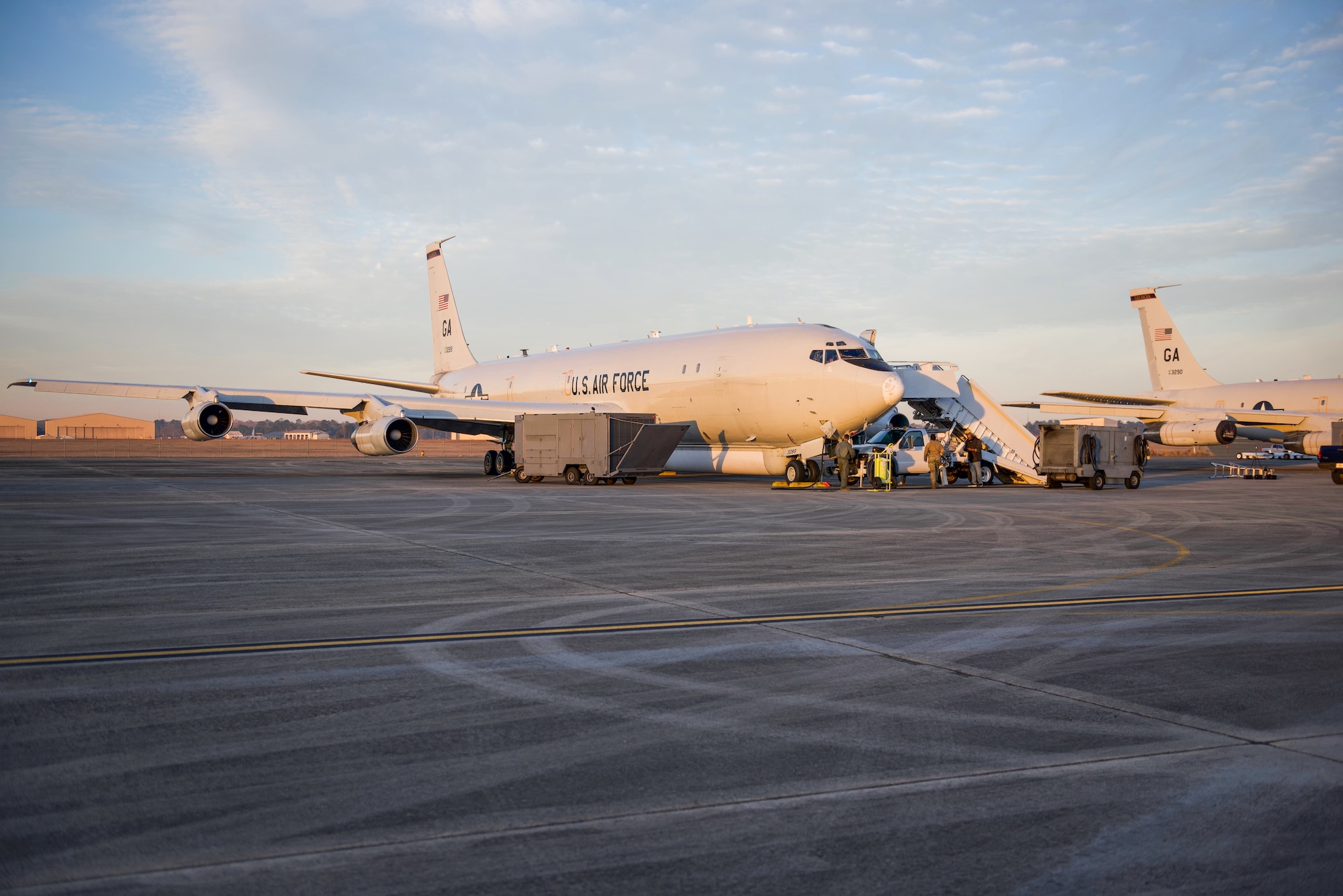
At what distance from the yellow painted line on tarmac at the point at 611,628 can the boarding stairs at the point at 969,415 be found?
21510 mm

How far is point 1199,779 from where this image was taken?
431cm

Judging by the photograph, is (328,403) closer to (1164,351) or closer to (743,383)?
(743,383)

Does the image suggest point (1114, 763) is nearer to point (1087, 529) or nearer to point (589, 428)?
point (1087, 529)

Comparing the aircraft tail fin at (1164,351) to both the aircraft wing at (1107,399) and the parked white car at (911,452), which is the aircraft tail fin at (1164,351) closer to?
the aircraft wing at (1107,399)

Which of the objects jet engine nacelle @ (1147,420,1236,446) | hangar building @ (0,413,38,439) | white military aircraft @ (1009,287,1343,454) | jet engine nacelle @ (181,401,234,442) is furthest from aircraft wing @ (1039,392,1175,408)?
hangar building @ (0,413,38,439)

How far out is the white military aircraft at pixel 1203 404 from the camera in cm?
4097

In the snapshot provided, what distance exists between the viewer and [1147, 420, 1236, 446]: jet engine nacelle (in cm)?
4119

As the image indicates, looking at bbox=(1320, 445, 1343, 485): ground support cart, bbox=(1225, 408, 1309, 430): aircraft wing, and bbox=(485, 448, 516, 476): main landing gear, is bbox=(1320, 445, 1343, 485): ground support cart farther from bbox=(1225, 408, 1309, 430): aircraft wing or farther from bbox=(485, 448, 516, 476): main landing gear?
bbox=(485, 448, 516, 476): main landing gear

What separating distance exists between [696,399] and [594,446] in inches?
158

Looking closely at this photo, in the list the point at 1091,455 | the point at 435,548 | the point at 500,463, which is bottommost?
the point at 435,548

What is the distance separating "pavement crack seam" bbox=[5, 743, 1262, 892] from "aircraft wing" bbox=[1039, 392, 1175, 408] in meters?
46.1

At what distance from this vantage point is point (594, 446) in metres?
29.8

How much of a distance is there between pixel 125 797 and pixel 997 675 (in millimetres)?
4778

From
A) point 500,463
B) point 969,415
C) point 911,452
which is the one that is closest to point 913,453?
point 911,452
